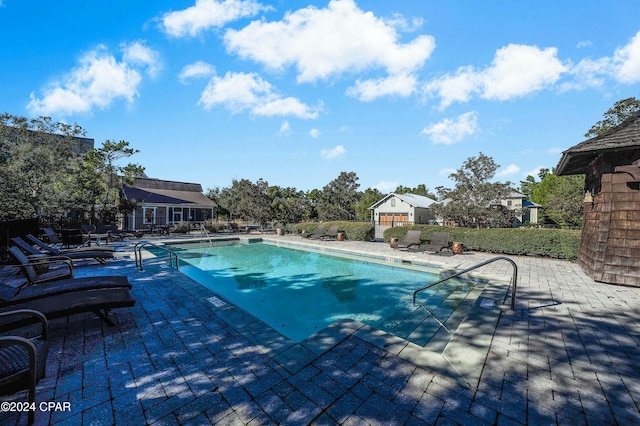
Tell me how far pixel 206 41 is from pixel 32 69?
8.42m

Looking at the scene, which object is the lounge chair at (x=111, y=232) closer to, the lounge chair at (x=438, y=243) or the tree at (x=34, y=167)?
the tree at (x=34, y=167)

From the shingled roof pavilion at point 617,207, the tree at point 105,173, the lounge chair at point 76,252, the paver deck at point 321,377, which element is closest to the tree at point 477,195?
the shingled roof pavilion at point 617,207

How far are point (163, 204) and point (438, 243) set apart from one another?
848 inches

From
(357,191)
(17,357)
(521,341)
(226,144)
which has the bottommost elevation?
(521,341)

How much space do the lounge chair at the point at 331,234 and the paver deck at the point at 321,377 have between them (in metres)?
11.5

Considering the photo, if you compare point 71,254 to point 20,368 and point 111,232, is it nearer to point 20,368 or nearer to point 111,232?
point 20,368

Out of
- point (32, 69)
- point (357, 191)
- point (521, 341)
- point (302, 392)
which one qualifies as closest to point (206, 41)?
point (32, 69)

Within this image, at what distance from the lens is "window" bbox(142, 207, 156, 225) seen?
2191 centimetres

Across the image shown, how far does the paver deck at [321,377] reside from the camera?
2051 millimetres

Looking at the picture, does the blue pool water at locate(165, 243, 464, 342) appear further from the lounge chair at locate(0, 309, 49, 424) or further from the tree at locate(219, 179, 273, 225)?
the tree at locate(219, 179, 273, 225)

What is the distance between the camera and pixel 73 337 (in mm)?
3336

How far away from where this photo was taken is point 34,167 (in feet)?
42.2

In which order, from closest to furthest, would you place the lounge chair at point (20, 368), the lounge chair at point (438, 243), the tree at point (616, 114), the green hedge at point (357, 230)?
the lounge chair at point (20, 368), the lounge chair at point (438, 243), the green hedge at point (357, 230), the tree at point (616, 114)

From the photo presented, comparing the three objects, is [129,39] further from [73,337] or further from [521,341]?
[521,341]
